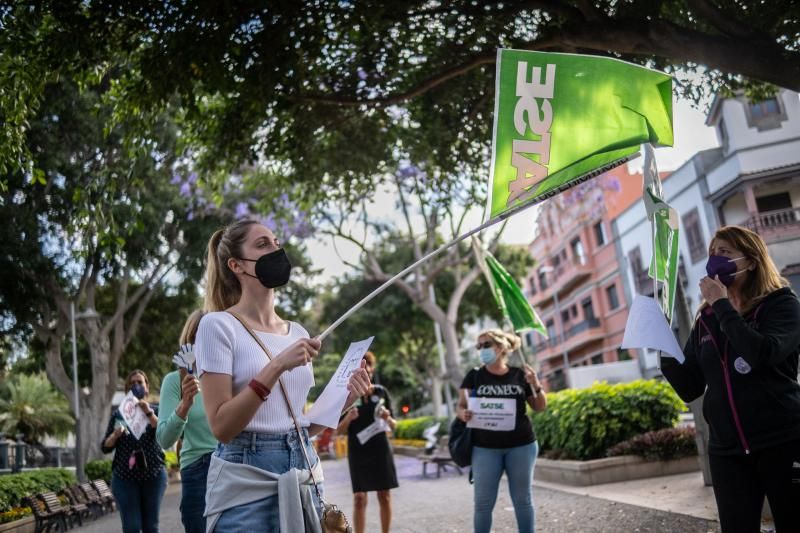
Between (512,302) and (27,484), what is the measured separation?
10.2 meters

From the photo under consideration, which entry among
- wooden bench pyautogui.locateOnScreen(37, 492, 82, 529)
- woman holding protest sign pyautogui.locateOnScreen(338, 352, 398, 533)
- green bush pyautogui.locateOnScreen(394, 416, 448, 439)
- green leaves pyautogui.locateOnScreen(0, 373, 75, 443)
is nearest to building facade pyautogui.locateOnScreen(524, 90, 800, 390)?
green bush pyautogui.locateOnScreen(394, 416, 448, 439)

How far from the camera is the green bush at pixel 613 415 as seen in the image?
1158 centimetres

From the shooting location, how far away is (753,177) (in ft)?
89.3

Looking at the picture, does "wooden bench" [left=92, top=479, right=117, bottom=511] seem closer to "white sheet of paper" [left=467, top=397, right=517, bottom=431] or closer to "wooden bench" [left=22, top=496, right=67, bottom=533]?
"wooden bench" [left=22, top=496, right=67, bottom=533]

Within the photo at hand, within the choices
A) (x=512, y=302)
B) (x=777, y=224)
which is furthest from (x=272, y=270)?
(x=777, y=224)

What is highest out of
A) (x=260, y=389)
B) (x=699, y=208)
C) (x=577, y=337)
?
(x=699, y=208)

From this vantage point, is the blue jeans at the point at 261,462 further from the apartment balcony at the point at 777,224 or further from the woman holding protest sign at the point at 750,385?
the apartment balcony at the point at 777,224

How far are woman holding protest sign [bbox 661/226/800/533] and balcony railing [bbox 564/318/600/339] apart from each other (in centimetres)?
4366

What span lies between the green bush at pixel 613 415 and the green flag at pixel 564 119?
7953 millimetres

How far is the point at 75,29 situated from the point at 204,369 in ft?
21.3

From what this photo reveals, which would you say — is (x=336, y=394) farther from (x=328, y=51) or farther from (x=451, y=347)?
(x=451, y=347)

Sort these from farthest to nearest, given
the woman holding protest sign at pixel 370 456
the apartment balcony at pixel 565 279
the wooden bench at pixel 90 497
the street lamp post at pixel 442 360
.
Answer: the apartment balcony at pixel 565 279 → the street lamp post at pixel 442 360 → the wooden bench at pixel 90 497 → the woman holding protest sign at pixel 370 456

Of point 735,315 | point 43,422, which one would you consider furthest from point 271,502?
point 43,422

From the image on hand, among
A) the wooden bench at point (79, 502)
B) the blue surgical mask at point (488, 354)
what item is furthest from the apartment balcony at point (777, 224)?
the blue surgical mask at point (488, 354)
